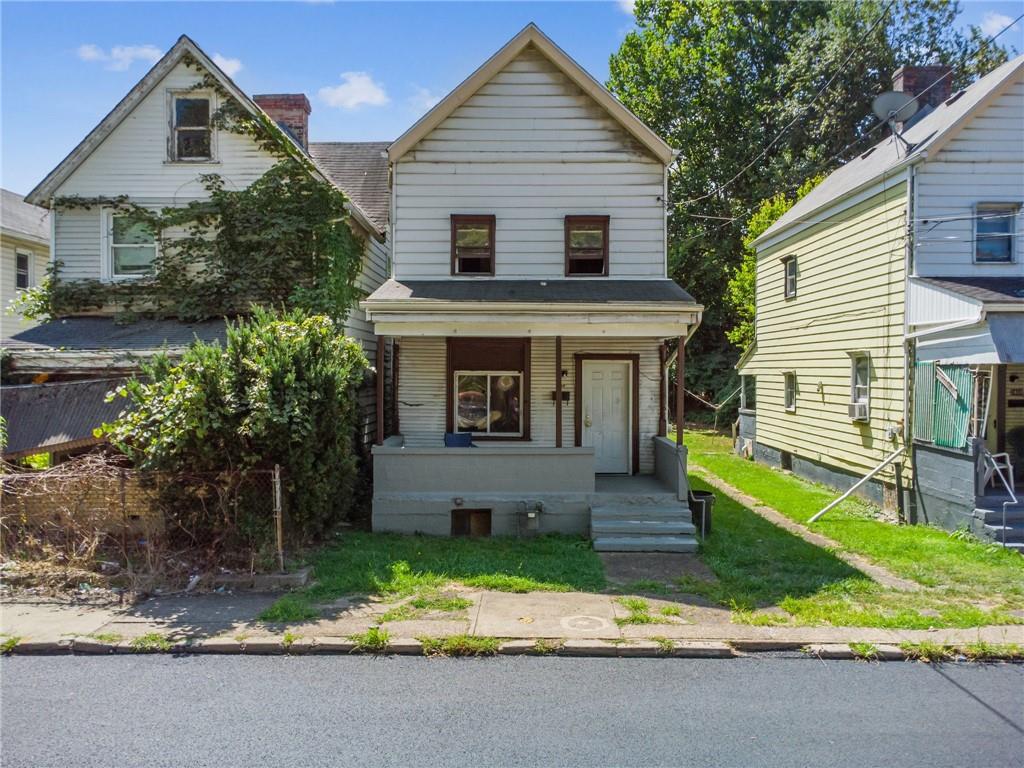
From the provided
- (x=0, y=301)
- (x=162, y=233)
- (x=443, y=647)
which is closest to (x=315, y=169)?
(x=162, y=233)

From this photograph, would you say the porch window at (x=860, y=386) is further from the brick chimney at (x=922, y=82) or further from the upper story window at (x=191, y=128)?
the upper story window at (x=191, y=128)

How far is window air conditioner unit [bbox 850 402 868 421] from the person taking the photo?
43.8 ft

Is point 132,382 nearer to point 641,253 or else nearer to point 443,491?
point 443,491

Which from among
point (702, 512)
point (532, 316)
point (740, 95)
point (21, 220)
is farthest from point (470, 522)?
point (740, 95)

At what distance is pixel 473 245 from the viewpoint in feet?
42.9

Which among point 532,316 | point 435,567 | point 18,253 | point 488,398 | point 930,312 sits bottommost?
point 435,567

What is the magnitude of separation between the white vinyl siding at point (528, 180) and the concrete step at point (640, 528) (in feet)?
17.3

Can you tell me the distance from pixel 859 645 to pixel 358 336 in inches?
487


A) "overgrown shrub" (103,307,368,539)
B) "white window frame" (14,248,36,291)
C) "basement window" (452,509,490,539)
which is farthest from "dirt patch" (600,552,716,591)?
"white window frame" (14,248,36,291)

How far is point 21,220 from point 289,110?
10932 mm

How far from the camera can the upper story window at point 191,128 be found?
45.8ft

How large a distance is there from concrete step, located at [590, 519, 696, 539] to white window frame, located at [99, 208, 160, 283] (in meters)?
11.0

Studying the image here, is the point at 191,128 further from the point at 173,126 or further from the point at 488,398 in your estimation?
the point at 488,398

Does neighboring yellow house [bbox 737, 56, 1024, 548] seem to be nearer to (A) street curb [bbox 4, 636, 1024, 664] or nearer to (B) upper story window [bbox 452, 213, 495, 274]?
(A) street curb [bbox 4, 636, 1024, 664]
